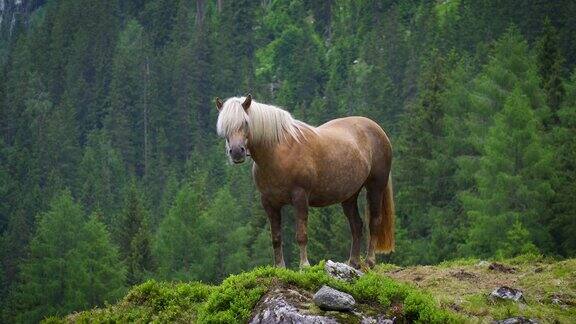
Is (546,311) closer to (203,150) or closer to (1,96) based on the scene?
(203,150)

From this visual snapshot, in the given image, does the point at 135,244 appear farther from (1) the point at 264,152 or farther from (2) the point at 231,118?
(2) the point at 231,118

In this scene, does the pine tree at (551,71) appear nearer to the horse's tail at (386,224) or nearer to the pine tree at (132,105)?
the horse's tail at (386,224)

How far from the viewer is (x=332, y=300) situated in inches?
408

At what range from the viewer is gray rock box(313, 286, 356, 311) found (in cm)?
1034

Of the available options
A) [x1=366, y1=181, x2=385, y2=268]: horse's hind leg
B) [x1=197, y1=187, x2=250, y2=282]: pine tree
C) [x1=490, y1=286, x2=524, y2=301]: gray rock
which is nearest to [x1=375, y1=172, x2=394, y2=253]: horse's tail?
[x1=366, y1=181, x2=385, y2=268]: horse's hind leg

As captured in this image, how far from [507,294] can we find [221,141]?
9578 centimetres

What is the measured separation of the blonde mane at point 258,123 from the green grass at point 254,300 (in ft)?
6.51

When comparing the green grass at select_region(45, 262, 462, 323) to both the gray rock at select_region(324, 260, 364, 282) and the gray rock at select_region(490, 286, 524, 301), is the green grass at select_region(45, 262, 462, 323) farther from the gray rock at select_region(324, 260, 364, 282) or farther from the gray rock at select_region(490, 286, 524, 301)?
the gray rock at select_region(490, 286, 524, 301)

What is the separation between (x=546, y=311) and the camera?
38.0ft

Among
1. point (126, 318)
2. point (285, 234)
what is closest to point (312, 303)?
point (126, 318)

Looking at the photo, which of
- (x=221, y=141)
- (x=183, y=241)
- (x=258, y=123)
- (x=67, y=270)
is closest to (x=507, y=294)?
(x=258, y=123)

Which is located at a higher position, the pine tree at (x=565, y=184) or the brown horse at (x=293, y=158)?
the brown horse at (x=293, y=158)

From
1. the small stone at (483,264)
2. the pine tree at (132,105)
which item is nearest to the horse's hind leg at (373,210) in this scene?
the small stone at (483,264)

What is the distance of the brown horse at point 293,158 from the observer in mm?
12148
